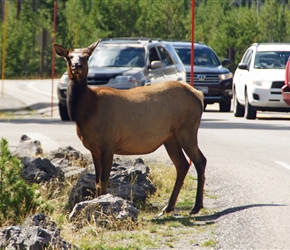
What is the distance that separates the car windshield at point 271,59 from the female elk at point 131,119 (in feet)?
52.1

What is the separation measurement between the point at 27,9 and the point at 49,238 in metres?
78.6

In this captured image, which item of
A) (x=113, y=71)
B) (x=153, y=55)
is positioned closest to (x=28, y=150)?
(x=113, y=71)

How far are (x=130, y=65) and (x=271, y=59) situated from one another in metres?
4.51

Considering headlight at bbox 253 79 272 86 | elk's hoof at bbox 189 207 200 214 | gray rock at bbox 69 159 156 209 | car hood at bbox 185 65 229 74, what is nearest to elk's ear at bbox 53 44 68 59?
gray rock at bbox 69 159 156 209

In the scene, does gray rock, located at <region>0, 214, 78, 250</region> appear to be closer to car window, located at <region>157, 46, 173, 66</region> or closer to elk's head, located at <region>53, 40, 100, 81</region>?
elk's head, located at <region>53, 40, 100, 81</region>

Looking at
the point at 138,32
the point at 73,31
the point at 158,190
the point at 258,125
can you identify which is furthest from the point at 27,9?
the point at 158,190

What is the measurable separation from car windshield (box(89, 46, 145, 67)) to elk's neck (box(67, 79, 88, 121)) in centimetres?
1344

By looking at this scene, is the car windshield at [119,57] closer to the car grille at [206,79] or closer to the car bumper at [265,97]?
the car bumper at [265,97]

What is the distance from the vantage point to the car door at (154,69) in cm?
2432

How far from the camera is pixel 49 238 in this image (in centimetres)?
832

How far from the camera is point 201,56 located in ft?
108

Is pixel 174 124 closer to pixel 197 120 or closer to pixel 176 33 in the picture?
pixel 197 120

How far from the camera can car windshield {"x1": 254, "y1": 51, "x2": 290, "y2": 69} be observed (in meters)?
27.4

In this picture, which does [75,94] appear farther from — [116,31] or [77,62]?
[116,31]
